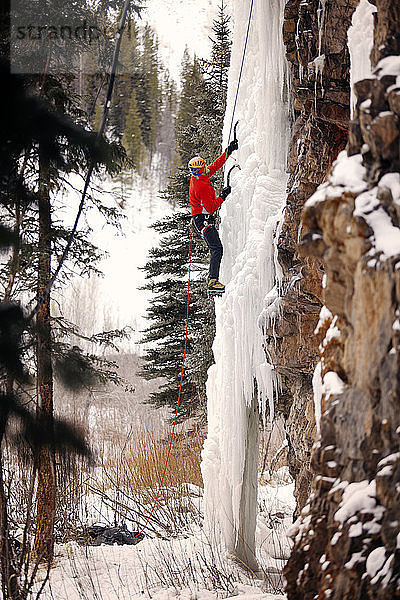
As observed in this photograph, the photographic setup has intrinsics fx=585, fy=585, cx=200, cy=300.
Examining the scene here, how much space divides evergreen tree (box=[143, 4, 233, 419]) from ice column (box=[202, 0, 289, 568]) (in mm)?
4786

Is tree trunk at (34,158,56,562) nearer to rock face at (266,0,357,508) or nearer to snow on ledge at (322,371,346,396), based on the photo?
rock face at (266,0,357,508)

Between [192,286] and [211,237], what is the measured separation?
614cm

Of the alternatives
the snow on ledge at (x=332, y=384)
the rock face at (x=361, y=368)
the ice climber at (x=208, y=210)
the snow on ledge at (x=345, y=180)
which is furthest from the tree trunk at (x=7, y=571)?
the snow on ledge at (x=345, y=180)

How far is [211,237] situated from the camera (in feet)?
16.7

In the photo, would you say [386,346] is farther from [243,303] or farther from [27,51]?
[27,51]

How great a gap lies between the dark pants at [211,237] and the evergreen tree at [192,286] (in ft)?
16.4

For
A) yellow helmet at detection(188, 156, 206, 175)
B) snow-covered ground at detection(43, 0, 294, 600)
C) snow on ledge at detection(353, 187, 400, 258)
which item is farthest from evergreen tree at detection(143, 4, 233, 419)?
snow on ledge at detection(353, 187, 400, 258)

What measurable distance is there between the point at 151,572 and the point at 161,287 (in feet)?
23.5

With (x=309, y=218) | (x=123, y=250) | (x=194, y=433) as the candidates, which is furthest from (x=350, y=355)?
(x=123, y=250)

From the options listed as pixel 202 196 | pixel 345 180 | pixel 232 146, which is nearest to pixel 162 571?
pixel 202 196

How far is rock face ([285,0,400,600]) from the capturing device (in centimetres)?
182

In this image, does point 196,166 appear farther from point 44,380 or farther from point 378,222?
point 378,222

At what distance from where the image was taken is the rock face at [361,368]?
1820 millimetres

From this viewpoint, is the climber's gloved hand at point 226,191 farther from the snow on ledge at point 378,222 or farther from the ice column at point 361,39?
the snow on ledge at point 378,222
